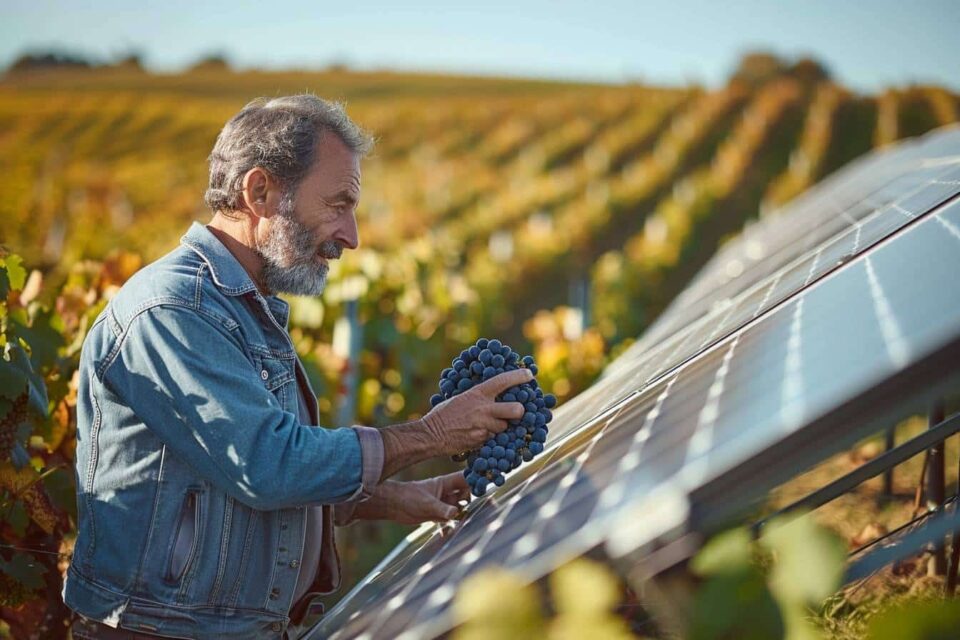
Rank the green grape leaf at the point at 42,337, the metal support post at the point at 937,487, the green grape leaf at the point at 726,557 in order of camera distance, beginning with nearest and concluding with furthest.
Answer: the green grape leaf at the point at 726,557, the metal support post at the point at 937,487, the green grape leaf at the point at 42,337

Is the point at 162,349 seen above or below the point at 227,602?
above

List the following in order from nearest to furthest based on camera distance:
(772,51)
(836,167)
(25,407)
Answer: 1. (25,407)
2. (836,167)
3. (772,51)

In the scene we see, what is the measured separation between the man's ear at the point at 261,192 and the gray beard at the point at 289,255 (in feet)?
0.09

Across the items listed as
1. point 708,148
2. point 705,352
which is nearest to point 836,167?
point 708,148

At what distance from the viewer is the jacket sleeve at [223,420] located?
1.79 meters

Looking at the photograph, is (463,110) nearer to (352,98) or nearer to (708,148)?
(352,98)

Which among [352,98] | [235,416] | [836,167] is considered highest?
[352,98]

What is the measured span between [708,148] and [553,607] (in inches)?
1094

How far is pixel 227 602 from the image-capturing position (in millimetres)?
1945

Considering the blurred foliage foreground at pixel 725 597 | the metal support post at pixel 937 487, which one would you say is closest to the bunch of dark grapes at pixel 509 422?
the blurred foliage foreground at pixel 725 597

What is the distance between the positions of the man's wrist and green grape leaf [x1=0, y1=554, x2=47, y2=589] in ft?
3.25

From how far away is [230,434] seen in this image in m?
1.79

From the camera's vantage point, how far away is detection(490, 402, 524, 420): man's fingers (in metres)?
1.88

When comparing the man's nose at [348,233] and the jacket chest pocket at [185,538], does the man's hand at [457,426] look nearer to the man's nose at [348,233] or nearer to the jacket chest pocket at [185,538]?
the jacket chest pocket at [185,538]
